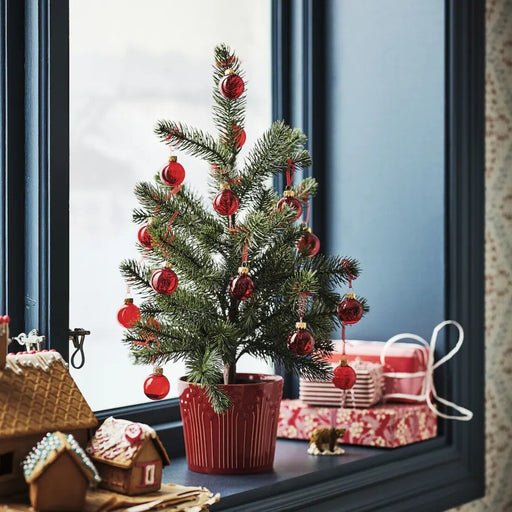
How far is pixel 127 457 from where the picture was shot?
98 cm

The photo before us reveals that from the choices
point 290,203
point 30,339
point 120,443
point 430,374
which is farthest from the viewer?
point 430,374

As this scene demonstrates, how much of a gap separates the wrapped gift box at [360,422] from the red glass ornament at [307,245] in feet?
1.22

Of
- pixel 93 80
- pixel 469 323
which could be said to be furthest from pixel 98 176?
pixel 469 323

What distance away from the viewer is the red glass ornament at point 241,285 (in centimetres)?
125

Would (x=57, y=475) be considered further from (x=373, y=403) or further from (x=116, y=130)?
(x=373, y=403)

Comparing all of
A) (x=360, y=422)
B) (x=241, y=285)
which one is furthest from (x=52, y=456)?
(x=360, y=422)

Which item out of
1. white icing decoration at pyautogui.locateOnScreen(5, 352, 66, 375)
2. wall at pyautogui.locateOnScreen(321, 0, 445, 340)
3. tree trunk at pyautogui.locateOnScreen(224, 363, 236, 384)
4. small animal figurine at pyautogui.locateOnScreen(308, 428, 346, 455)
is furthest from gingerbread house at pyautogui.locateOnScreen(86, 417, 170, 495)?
wall at pyautogui.locateOnScreen(321, 0, 445, 340)

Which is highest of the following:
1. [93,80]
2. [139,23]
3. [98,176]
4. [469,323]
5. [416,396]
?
[139,23]

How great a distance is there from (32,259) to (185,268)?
0.23 meters

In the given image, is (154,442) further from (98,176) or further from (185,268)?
(98,176)

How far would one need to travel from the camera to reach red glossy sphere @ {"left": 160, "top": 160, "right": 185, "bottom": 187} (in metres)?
1.30

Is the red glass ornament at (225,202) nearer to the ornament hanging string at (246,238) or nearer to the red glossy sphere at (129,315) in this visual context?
the ornament hanging string at (246,238)

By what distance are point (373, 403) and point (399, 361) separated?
115 mm

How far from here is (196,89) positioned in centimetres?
170
